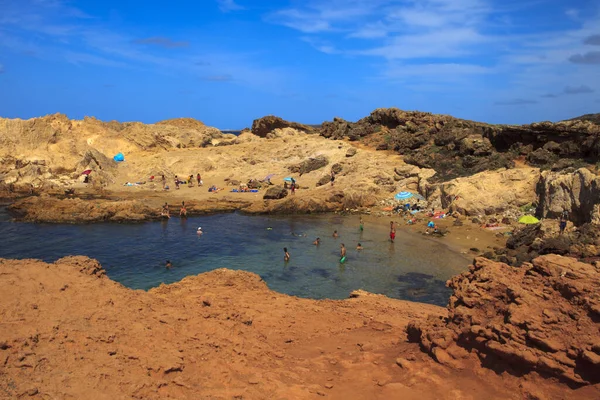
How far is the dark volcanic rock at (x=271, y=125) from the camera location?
52.3 metres

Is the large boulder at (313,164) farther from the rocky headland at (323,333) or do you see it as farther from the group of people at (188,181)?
the rocky headland at (323,333)

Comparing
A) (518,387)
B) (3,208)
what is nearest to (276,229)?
(3,208)

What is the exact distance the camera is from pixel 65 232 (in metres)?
24.3

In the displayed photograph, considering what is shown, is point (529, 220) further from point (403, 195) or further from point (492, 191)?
point (403, 195)

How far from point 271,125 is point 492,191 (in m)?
31.1

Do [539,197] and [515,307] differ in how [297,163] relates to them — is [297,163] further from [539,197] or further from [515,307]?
[515,307]

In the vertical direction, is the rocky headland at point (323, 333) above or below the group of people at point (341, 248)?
above

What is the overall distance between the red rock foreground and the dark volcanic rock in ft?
145

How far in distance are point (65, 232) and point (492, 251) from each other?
2140 cm

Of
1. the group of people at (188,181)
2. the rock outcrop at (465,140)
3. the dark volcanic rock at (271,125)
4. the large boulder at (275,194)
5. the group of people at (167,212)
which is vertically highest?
the dark volcanic rock at (271,125)

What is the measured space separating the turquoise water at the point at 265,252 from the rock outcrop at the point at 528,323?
8.41m

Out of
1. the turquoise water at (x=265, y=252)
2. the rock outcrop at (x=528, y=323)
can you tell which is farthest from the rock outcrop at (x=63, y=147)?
the rock outcrop at (x=528, y=323)

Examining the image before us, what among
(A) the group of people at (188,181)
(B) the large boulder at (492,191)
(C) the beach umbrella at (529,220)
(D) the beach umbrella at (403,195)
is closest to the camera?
(C) the beach umbrella at (529,220)

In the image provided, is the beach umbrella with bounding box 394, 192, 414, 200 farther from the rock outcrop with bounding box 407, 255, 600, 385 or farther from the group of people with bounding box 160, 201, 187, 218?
the rock outcrop with bounding box 407, 255, 600, 385
